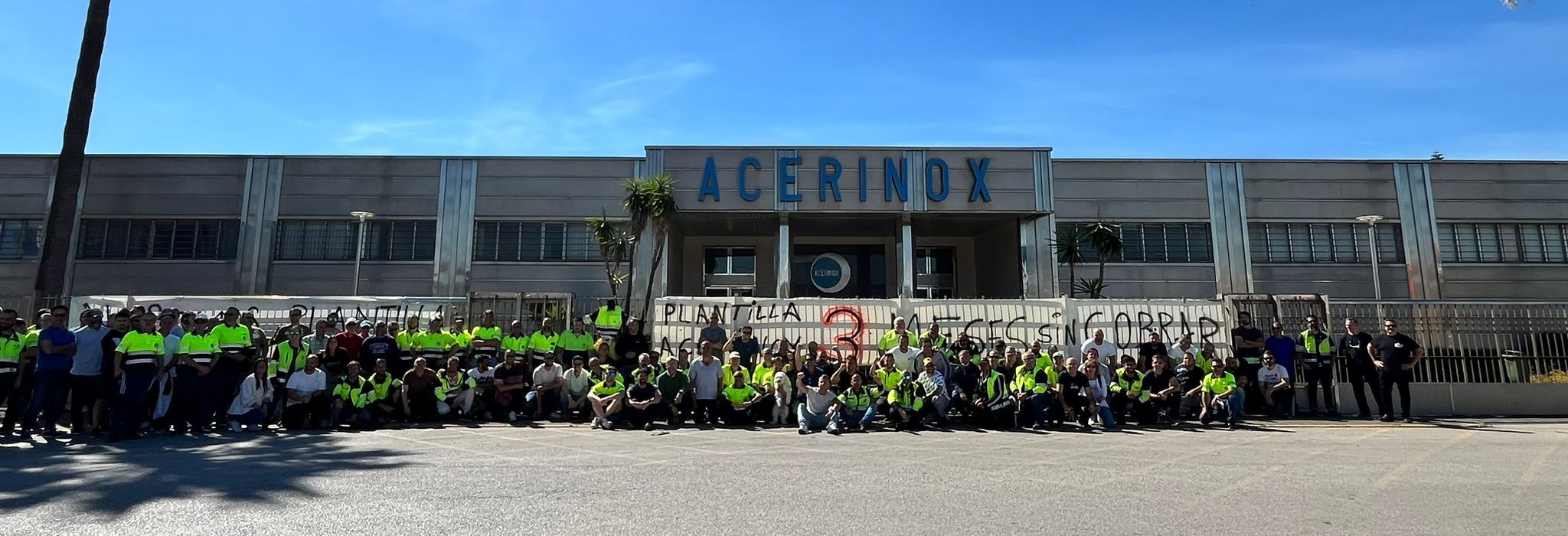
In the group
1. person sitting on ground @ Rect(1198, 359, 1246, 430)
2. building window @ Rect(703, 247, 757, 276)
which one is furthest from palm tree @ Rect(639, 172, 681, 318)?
person sitting on ground @ Rect(1198, 359, 1246, 430)

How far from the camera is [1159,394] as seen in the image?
11.7m

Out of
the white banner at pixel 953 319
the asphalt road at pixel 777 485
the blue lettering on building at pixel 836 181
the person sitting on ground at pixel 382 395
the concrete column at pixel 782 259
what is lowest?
the asphalt road at pixel 777 485

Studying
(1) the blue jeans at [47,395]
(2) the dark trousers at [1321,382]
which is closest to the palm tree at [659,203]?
(1) the blue jeans at [47,395]

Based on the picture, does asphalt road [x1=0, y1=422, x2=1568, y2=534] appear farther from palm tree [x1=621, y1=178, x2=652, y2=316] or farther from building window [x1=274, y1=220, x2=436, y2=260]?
building window [x1=274, y1=220, x2=436, y2=260]

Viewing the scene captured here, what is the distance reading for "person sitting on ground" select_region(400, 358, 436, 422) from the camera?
1148 centimetres

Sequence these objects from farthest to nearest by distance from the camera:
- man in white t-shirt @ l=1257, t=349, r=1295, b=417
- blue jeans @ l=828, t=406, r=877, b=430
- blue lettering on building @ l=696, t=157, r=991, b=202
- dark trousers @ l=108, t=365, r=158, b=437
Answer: blue lettering on building @ l=696, t=157, r=991, b=202
man in white t-shirt @ l=1257, t=349, r=1295, b=417
blue jeans @ l=828, t=406, r=877, b=430
dark trousers @ l=108, t=365, r=158, b=437

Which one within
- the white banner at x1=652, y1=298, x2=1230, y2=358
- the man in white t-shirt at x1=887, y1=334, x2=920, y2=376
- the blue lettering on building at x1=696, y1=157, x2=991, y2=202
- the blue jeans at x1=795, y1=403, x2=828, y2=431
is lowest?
the blue jeans at x1=795, y1=403, x2=828, y2=431

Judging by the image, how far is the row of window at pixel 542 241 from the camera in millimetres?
26266

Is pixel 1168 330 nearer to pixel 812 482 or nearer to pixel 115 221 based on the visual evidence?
pixel 812 482

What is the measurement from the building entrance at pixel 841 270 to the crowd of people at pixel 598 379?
14661 millimetres

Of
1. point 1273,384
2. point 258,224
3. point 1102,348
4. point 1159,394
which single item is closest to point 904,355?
point 1102,348

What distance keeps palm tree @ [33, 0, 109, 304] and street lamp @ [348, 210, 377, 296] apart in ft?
22.1

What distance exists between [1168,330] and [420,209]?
22.2 m

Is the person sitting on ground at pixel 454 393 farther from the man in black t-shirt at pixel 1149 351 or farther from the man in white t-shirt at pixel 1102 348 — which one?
the man in black t-shirt at pixel 1149 351
